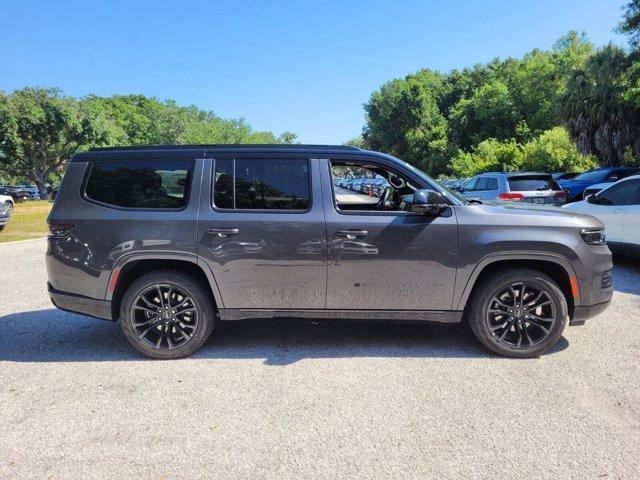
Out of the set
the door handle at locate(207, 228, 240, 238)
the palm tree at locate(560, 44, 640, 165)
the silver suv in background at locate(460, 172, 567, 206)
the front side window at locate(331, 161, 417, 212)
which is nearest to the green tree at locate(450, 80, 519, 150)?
the palm tree at locate(560, 44, 640, 165)

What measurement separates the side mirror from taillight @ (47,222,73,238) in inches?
121

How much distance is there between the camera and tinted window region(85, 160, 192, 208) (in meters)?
4.26

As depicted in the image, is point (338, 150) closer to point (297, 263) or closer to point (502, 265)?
point (297, 263)

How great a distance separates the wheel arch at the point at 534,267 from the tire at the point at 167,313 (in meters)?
2.35

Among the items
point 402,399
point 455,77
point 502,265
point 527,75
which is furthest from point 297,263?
point 455,77

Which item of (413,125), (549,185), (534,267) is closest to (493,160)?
(549,185)

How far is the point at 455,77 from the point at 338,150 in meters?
66.3

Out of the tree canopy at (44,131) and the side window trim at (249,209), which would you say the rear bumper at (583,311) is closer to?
the side window trim at (249,209)

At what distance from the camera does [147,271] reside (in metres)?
4.37

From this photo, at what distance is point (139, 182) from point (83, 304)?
1.23m

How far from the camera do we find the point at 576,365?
13.4ft

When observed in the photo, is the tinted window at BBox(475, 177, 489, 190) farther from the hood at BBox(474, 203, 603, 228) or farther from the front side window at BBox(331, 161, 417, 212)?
the hood at BBox(474, 203, 603, 228)

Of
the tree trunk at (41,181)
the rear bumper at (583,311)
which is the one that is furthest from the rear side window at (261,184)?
the tree trunk at (41,181)

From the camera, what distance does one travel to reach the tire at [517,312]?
13.6ft
